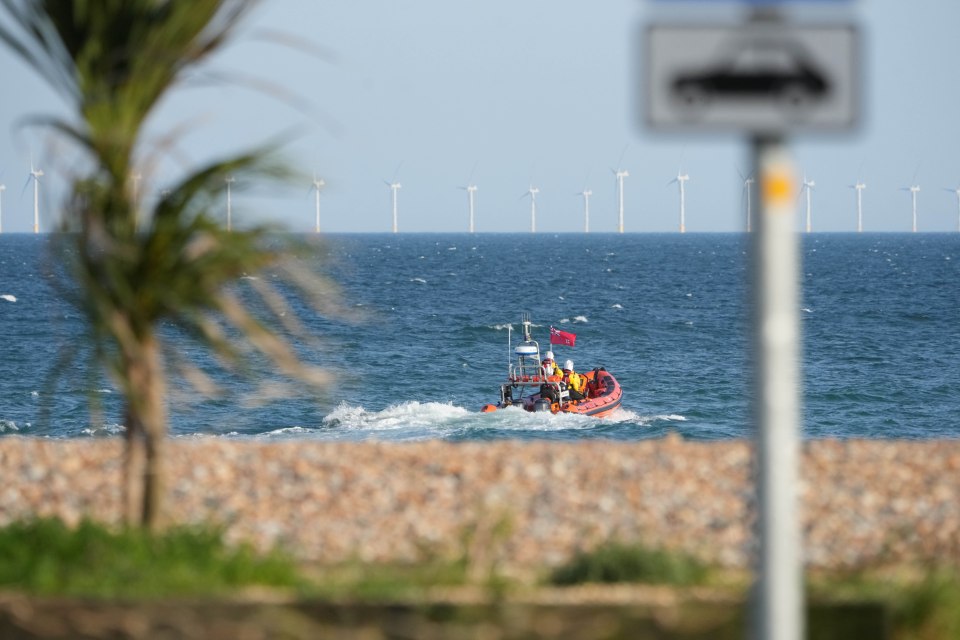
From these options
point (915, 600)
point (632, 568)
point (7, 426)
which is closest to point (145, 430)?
point (632, 568)

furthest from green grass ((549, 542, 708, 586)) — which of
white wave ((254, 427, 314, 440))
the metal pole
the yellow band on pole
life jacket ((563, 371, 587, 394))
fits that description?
life jacket ((563, 371, 587, 394))

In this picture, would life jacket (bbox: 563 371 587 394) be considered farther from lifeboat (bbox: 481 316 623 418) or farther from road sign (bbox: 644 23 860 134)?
road sign (bbox: 644 23 860 134)

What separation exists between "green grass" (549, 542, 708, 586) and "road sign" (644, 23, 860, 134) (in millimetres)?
3050

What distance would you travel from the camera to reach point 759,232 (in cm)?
345

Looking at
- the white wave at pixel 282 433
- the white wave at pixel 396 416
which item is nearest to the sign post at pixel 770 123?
the white wave at pixel 282 433

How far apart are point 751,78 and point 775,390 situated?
0.81 meters

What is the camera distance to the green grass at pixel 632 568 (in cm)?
607

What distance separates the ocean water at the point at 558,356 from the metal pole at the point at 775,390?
7.34 ft

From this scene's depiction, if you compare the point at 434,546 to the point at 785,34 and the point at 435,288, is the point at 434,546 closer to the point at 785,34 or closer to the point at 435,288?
the point at 785,34

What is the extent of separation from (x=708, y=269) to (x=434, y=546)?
345ft

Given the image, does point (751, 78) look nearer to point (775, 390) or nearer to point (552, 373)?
point (775, 390)

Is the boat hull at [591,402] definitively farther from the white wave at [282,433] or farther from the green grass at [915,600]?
the green grass at [915,600]

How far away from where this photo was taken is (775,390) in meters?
3.41

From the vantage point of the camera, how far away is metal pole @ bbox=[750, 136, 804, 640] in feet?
11.2
